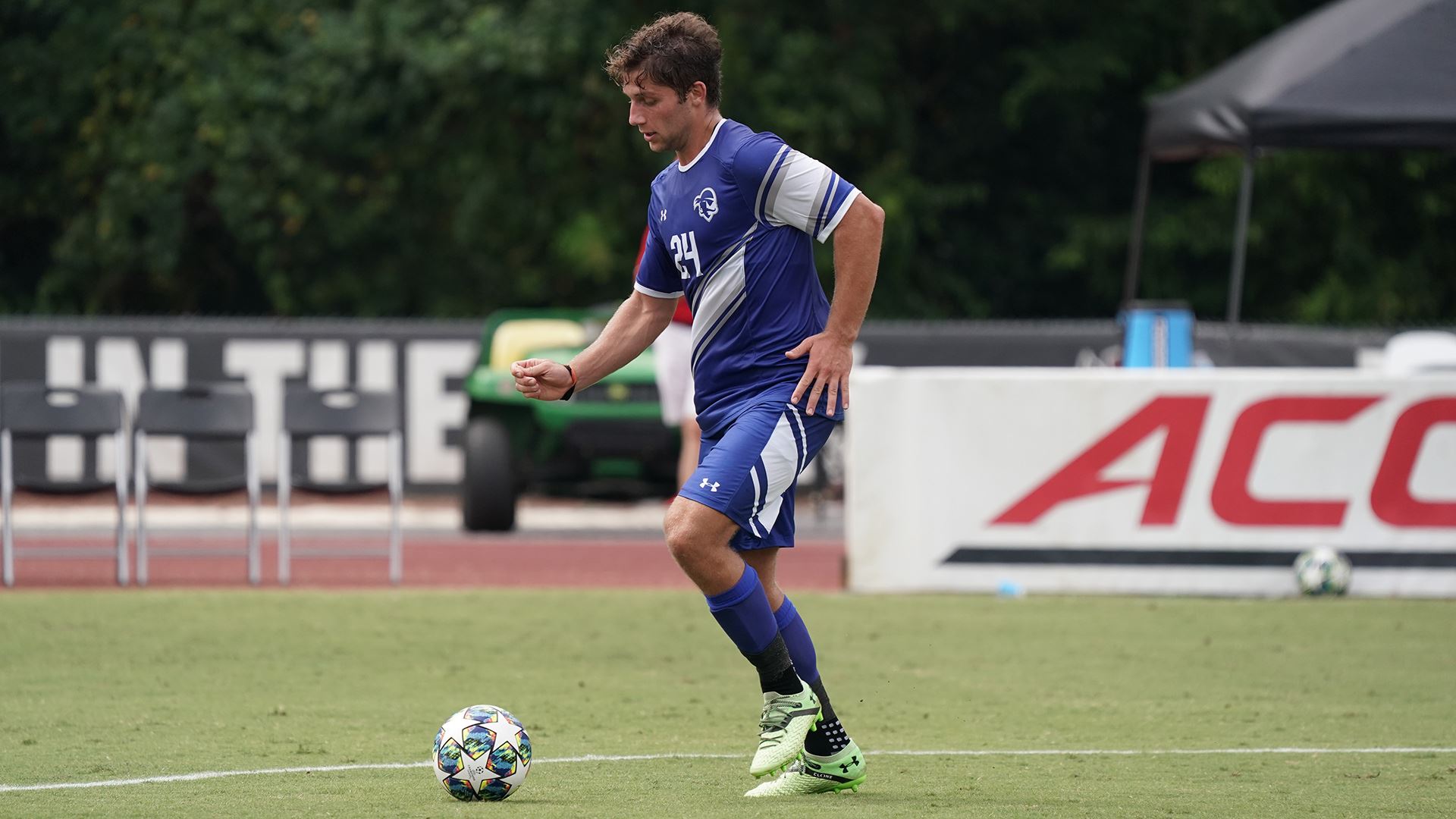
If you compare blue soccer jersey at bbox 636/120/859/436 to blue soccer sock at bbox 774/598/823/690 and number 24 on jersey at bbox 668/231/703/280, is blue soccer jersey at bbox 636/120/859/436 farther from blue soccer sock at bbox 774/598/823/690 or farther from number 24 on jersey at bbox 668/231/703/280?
blue soccer sock at bbox 774/598/823/690

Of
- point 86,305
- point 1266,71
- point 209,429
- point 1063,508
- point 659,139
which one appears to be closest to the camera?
point 659,139

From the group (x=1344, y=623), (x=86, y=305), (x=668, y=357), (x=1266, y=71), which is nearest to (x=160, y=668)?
(x=668, y=357)

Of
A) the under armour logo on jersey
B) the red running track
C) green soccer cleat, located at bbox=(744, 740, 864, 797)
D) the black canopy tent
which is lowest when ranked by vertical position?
the red running track

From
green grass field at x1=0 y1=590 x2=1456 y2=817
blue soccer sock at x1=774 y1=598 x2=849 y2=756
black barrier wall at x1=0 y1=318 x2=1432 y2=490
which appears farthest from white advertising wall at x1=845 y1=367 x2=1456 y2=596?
black barrier wall at x1=0 y1=318 x2=1432 y2=490

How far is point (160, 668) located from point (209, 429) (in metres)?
4.38

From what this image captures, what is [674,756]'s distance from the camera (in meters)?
6.38

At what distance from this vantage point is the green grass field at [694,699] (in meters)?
5.63

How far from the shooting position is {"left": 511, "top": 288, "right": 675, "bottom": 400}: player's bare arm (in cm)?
583

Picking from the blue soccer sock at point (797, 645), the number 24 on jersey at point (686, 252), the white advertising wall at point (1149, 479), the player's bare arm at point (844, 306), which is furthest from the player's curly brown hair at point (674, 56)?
the white advertising wall at point (1149, 479)

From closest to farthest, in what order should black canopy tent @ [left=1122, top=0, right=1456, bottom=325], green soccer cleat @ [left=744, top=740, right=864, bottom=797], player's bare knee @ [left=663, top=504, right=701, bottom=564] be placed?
player's bare knee @ [left=663, top=504, right=701, bottom=564], green soccer cleat @ [left=744, top=740, right=864, bottom=797], black canopy tent @ [left=1122, top=0, right=1456, bottom=325]

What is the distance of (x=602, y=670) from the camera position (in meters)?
8.64

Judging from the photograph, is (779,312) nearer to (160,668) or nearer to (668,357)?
(160,668)

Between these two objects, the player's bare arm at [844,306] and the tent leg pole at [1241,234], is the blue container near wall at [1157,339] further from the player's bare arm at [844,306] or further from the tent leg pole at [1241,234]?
the player's bare arm at [844,306]

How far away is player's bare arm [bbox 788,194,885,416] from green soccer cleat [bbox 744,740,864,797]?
3.17 feet
